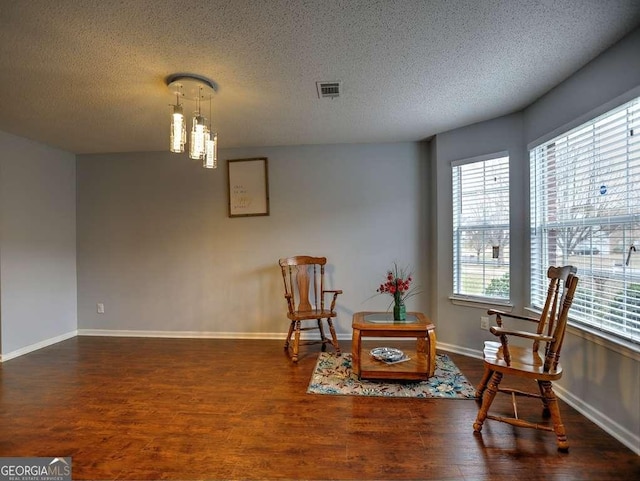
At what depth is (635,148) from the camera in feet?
6.07

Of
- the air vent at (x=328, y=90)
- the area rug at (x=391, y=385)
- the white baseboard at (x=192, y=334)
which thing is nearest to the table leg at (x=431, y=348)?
the area rug at (x=391, y=385)

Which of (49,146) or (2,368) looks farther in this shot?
(49,146)

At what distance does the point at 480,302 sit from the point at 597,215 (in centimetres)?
132

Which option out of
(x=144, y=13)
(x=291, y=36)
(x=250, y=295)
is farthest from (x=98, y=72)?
(x=250, y=295)

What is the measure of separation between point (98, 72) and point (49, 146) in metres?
2.33

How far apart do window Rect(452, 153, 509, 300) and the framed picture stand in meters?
2.14

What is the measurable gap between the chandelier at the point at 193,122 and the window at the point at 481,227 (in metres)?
2.43

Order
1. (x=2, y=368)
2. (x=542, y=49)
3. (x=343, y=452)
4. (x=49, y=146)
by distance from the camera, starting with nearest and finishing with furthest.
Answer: (x=343, y=452), (x=542, y=49), (x=2, y=368), (x=49, y=146)

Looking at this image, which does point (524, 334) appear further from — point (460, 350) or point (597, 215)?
point (460, 350)

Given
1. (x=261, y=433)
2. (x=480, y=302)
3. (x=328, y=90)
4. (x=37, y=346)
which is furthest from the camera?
(x=37, y=346)

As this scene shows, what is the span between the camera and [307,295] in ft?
11.8

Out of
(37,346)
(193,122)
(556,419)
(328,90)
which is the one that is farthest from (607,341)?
(37,346)

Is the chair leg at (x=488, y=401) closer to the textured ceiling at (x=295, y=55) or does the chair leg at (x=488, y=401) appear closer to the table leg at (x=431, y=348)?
the table leg at (x=431, y=348)

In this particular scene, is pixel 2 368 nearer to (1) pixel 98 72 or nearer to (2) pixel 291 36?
(1) pixel 98 72
